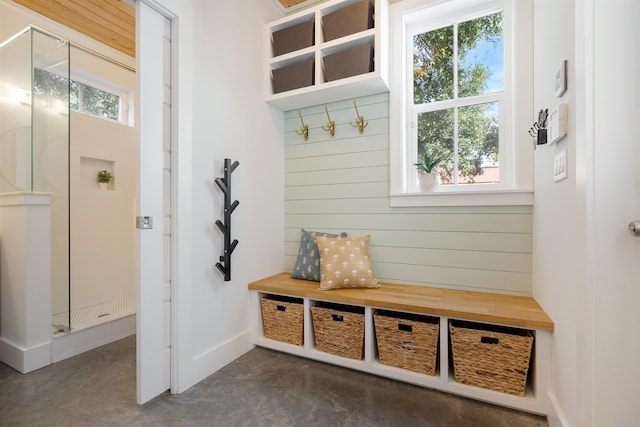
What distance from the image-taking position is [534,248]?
1.78 metres

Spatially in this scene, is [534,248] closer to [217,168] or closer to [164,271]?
[217,168]

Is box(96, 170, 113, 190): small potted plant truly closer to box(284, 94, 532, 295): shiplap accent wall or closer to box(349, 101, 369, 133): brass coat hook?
box(284, 94, 532, 295): shiplap accent wall

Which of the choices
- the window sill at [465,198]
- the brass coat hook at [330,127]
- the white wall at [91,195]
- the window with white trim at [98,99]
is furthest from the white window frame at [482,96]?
the window with white trim at [98,99]

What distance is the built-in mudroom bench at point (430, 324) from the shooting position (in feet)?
4.79

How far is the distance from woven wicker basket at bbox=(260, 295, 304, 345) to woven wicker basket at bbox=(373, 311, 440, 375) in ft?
1.87

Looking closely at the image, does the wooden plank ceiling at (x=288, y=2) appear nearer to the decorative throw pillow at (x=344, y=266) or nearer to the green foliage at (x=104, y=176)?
the decorative throw pillow at (x=344, y=266)

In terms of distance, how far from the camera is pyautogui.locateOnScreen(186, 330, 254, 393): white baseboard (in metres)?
1.73

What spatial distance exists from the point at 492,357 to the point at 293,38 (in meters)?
2.56

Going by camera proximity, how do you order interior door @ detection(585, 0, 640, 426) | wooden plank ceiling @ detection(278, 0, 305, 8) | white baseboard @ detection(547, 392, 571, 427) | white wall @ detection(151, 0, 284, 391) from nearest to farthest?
interior door @ detection(585, 0, 640, 426) < white baseboard @ detection(547, 392, 571, 427) < white wall @ detection(151, 0, 284, 391) < wooden plank ceiling @ detection(278, 0, 305, 8)

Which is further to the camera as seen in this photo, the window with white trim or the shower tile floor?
the window with white trim

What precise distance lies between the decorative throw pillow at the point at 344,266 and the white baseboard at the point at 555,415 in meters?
1.05

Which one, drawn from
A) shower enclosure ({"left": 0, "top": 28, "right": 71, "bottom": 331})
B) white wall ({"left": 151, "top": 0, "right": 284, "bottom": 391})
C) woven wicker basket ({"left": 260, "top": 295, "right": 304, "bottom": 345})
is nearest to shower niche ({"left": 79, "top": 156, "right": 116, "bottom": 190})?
shower enclosure ({"left": 0, "top": 28, "right": 71, "bottom": 331})

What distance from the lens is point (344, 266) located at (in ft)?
6.58

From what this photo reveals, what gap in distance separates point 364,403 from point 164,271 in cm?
132
